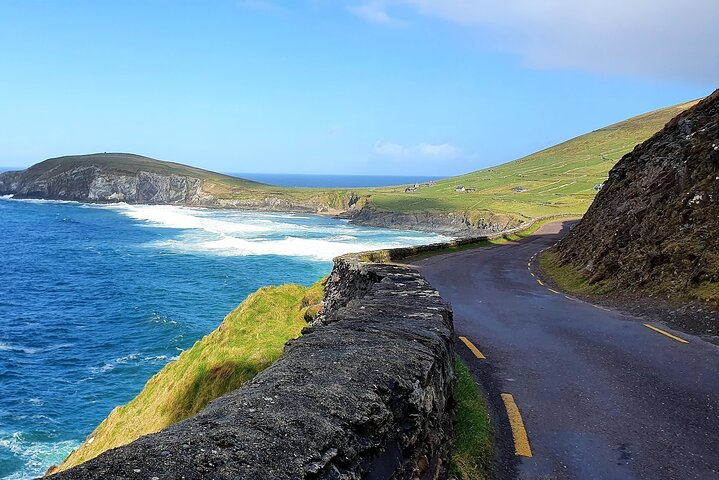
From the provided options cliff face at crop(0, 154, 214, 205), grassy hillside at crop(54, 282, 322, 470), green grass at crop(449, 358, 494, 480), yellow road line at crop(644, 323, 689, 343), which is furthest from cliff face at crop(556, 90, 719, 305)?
cliff face at crop(0, 154, 214, 205)

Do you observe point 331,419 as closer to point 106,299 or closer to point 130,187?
point 106,299

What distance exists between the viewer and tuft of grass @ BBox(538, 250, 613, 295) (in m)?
19.1

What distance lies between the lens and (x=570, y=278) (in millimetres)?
21906

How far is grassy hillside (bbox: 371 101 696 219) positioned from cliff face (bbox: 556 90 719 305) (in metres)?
54.8

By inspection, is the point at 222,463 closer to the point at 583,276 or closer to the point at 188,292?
the point at 583,276

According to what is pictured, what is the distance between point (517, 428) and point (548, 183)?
136 m

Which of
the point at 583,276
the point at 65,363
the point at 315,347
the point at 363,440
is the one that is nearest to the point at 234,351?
the point at 315,347

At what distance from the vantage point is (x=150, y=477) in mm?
2844

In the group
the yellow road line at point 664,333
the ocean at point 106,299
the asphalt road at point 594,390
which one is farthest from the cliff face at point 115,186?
the yellow road line at point 664,333

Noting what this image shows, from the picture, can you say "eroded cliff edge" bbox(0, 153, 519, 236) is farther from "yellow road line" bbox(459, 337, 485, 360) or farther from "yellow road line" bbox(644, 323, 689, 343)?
"yellow road line" bbox(459, 337, 485, 360)

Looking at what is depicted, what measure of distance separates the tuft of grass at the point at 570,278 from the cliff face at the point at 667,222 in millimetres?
294

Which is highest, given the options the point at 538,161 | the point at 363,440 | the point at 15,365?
the point at 538,161

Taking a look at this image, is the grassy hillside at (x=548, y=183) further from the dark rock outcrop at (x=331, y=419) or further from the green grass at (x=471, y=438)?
the dark rock outcrop at (x=331, y=419)

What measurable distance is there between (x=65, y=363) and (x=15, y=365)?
8.91 feet
